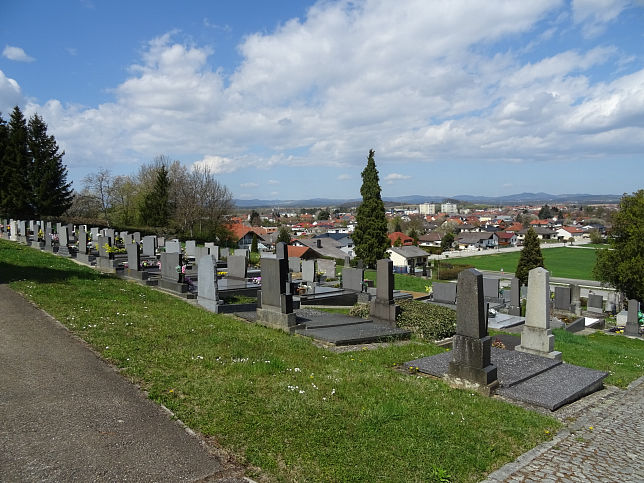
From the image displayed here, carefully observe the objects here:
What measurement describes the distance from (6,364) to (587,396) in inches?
361

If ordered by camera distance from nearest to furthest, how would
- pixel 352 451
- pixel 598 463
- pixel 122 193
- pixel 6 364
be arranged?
1. pixel 352 451
2. pixel 598 463
3. pixel 6 364
4. pixel 122 193

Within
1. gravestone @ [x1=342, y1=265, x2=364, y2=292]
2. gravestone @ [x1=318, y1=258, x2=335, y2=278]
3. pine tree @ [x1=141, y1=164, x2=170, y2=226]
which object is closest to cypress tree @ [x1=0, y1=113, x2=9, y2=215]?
pine tree @ [x1=141, y1=164, x2=170, y2=226]

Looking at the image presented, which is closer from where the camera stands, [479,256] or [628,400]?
[628,400]

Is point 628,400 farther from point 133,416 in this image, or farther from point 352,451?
point 133,416

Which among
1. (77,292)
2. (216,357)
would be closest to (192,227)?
(77,292)

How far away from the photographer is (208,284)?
42.4 ft

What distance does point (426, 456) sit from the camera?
4672 mm

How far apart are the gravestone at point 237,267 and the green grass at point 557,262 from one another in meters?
52.5

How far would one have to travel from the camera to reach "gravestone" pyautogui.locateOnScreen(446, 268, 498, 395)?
717cm

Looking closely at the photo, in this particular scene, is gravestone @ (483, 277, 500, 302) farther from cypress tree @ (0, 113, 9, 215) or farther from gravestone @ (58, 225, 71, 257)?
cypress tree @ (0, 113, 9, 215)

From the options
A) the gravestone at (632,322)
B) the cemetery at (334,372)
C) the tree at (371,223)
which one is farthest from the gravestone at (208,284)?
the tree at (371,223)

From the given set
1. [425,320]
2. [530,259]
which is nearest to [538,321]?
[425,320]

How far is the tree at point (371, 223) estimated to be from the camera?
3992cm

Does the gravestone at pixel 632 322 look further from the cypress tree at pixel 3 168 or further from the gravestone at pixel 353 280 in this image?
the cypress tree at pixel 3 168
